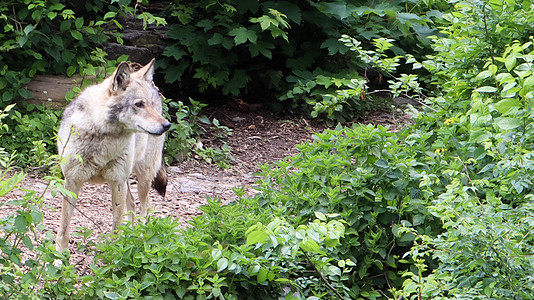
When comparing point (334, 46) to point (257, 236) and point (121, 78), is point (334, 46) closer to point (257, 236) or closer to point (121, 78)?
point (121, 78)

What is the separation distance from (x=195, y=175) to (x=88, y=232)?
11.9 feet

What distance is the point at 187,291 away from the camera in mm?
4152

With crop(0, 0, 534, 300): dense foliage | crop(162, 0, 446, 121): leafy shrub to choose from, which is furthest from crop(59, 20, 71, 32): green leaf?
crop(0, 0, 534, 300): dense foliage

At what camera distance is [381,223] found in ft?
15.9

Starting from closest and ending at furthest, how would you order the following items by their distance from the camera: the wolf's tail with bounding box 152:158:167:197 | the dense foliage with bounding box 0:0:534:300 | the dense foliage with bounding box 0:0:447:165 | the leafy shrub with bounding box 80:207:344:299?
the dense foliage with bounding box 0:0:534:300 < the leafy shrub with bounding box 80:207:344:299 < the wolf's tail with bounding box 152:158:167:197 < the dense foliage with bounding box 0:0:447:165

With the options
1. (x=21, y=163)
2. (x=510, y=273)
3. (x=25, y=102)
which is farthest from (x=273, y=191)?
(x=25, y=102)

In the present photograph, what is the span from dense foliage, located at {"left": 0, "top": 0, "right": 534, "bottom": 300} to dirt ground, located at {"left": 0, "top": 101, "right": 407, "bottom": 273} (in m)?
0.88

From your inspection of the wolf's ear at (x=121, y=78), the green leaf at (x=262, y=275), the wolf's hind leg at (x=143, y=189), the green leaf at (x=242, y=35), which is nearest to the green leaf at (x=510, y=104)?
the green leaf at (x=262, y=275)

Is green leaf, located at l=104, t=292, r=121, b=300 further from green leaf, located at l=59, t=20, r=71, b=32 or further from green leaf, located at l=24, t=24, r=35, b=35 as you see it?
green leaf, located at l=59, t=20, r=71, b=32

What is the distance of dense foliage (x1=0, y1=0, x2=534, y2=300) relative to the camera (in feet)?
11.8

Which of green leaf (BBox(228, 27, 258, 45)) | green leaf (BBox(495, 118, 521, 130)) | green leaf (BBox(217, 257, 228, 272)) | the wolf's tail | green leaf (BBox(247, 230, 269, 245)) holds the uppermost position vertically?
green leaf (BBox(495, 118, 521, 130))

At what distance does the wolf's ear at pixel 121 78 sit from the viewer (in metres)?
5.42

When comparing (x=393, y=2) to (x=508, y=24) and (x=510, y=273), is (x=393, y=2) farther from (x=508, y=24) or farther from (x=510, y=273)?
(x=510, y=273)

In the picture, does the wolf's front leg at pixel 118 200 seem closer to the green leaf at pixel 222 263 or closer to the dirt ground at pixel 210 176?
the dirt ground at pixel 210 176
